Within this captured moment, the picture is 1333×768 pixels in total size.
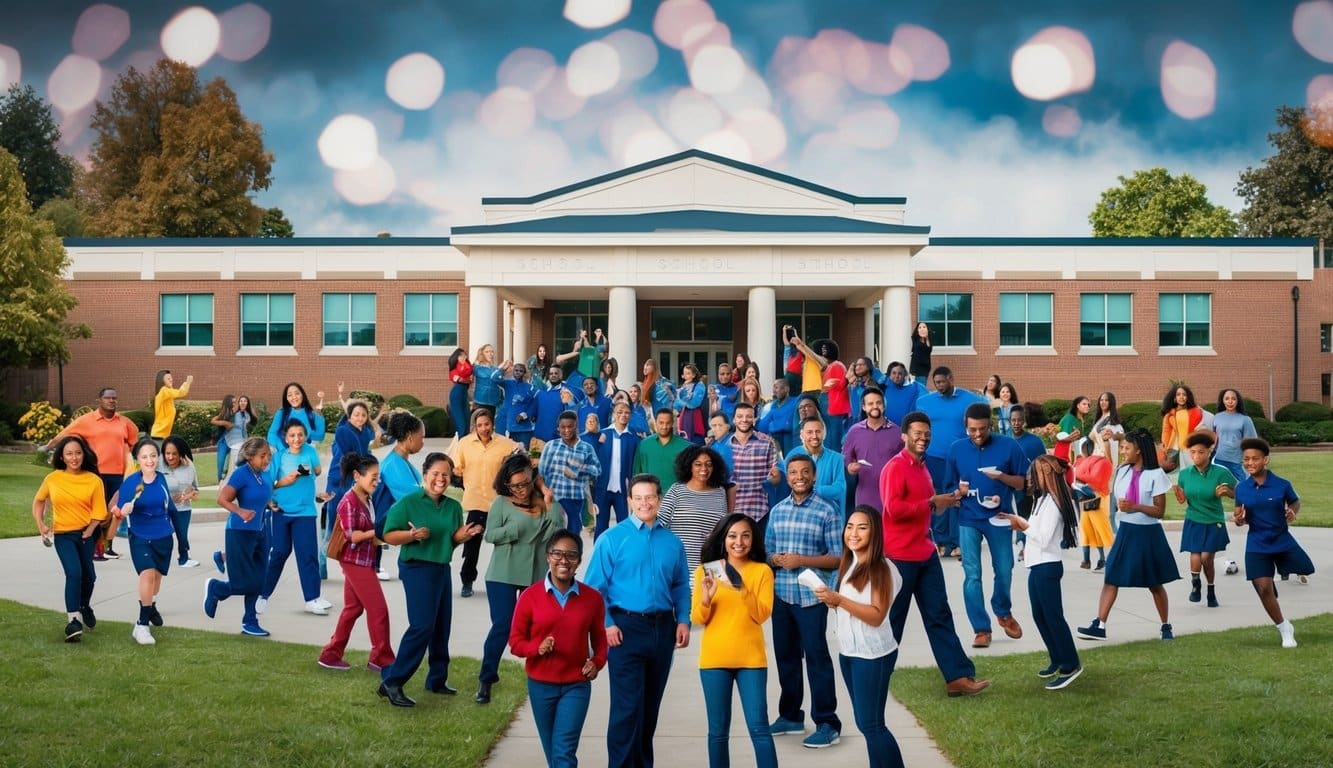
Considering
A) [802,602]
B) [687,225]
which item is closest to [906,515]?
[802,602]


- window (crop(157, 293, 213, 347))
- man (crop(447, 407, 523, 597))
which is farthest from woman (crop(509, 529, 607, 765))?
window (crop(157, 293, 213, 347))

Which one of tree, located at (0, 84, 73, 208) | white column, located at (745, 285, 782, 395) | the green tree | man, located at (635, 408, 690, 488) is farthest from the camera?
tree, located at (0, 84, 73, 208)

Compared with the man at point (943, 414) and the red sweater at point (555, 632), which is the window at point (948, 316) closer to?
the man at point (943, 414)

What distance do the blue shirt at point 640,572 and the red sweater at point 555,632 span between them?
23 cm

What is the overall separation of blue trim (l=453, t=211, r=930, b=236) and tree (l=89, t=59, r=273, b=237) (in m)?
32.2

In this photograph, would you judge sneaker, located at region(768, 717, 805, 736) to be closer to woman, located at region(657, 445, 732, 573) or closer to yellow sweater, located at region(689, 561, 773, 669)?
yellow sweater, located at region(689, 561, 773, 669)

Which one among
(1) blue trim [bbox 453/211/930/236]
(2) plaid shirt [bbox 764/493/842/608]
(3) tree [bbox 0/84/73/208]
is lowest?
(2) plaid shirt [bbox 764/493/842/608]

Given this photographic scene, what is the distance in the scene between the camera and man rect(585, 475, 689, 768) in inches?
265

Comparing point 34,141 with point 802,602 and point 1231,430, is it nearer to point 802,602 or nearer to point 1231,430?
point 1231,430

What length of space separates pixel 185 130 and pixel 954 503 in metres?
64.3

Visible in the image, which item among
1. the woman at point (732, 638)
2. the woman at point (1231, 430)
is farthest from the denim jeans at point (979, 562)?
the woman at point (1231, 430)

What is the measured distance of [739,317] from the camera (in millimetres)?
44562

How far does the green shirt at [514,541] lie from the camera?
8383 mm

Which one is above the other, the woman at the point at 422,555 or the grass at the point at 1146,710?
the woman at the point at 422,555
